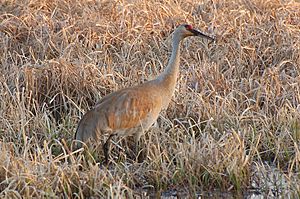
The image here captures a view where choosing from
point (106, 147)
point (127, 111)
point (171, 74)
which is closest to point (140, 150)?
point (106, 147)

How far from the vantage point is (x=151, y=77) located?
24.6 feet

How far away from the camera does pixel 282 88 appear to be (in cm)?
733

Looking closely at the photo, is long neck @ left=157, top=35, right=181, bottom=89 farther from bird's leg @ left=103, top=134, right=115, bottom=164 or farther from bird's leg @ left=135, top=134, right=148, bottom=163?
bird's leg @ left=103, top=134, right=115, bottom=164

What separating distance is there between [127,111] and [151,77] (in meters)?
1.62

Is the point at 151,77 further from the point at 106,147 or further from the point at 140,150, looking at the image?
the point at 106,147

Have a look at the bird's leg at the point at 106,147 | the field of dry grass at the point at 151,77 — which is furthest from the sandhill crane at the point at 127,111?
the field of dry grass at the point at 151,77

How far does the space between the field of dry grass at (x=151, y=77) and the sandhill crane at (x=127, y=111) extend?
0.19 m

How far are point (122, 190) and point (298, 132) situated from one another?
187 centimetres

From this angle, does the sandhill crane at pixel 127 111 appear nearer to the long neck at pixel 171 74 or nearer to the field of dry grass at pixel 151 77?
the long neck at pixel 171 74

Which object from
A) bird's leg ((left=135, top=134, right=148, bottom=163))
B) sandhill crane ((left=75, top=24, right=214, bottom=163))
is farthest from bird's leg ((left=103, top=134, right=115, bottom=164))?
bird's leg ((left=135, top=134, right=148, bottom=163))

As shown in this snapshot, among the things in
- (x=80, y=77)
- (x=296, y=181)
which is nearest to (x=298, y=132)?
(x=296, y=181)

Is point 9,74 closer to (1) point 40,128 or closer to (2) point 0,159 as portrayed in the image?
(1) point 40,128

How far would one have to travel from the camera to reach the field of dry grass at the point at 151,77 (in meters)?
5.57

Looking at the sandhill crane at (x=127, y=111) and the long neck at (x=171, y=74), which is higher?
the long neck at (x=171, y=74)
